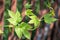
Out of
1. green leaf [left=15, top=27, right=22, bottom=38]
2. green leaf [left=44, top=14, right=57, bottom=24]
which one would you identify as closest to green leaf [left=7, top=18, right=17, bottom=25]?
green leaf [left=15, top=27, right=22, bottom=38]

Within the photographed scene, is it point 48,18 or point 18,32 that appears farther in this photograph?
point 48,18

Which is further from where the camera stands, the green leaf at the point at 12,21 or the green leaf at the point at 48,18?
the green leaf at the point at 48,18

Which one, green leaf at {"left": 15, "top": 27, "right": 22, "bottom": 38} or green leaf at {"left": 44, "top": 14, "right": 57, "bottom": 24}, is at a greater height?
green leaf at {"left": 44, "top": 14, "right": 57, "bottom": 24}

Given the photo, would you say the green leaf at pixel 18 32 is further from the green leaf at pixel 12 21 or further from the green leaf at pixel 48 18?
the green leaf at pixel 48 18

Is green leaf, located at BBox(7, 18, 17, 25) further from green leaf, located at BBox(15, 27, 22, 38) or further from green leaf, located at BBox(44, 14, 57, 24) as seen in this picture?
green leaf, located at BBox(44, 14, 57, 24)

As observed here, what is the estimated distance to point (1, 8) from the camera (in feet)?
3.49

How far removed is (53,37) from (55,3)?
0.88 feet

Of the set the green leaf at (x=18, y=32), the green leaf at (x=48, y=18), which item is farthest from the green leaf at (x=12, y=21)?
the green leaf at (x=48, y=18)

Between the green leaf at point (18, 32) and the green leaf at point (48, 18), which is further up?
the green leaf at point (48, 18)

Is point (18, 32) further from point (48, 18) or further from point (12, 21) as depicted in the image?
point (48, 18)

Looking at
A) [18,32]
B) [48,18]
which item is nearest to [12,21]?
[18,32]

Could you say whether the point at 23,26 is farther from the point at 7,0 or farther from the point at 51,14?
the point at 7,0

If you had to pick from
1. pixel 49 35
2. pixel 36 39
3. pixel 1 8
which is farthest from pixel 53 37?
pixel 1 8

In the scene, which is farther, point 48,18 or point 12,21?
point 48,18
